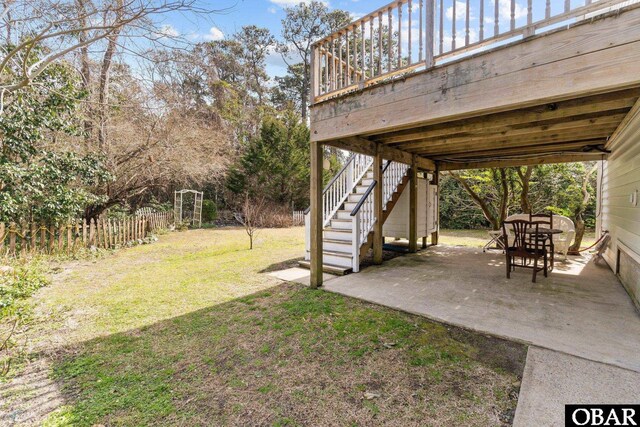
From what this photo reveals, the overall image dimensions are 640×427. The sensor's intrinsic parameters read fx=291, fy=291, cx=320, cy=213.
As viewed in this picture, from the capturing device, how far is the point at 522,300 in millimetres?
3719

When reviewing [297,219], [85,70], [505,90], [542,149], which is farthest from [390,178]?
[297,219]

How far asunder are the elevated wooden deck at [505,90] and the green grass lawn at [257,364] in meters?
2.16

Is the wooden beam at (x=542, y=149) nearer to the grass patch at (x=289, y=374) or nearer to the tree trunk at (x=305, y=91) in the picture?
the grass patch at (x=289, y=374)

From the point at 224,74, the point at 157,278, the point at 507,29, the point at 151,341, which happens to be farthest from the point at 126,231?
the point at 224,74

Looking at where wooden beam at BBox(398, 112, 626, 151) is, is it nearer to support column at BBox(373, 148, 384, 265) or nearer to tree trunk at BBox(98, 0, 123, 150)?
support column at BBox(373, 148, 384, 265)

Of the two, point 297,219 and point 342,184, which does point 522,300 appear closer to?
point 342,184

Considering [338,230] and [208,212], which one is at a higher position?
[208,212]

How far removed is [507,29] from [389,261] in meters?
4.52

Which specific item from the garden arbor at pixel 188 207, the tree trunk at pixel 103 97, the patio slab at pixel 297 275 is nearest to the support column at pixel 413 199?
the patio slab at pixel 297 275

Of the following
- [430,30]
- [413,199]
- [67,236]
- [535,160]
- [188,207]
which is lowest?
[67,236]

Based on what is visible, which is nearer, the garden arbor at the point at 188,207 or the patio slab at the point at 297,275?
the patio slab at the point at 297,275

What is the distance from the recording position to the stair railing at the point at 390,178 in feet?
20.6

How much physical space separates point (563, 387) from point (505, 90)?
7.40 ft

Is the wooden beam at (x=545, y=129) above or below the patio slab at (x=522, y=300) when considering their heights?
above
